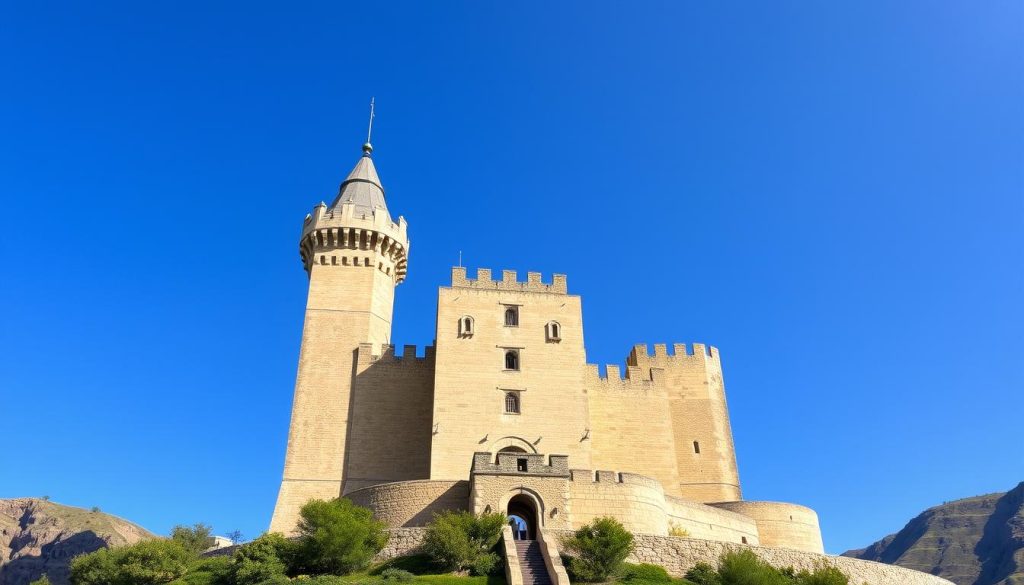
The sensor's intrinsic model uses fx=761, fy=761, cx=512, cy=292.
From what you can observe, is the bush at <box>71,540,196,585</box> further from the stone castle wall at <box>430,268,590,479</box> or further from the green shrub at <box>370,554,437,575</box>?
the stone castle wall at <box>430,268,590,479</box>

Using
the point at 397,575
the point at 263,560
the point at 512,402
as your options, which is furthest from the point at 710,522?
the point at 263,560

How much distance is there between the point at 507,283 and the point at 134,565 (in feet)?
65.5

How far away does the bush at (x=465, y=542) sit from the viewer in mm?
23312

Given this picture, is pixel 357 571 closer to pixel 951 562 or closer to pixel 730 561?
pixel 730 561

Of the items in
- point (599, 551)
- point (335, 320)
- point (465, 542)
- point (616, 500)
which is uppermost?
point (335, 320)

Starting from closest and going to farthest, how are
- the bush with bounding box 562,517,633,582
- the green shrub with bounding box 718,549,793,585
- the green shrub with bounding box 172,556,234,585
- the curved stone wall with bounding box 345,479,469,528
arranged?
the green shrub with bounding box 718,549,793,585
the bush with bounding box 562,517,633,582
the green shrub with bounding box 172,556,234,585
the curved stone wall with bounding box 345,479,469,528

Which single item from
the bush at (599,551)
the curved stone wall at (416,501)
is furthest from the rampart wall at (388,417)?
the bush at (599,551)

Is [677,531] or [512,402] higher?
[512,402]

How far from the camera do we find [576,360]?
3588 centimetres

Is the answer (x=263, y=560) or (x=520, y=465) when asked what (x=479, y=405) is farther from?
(x=263, y=560)

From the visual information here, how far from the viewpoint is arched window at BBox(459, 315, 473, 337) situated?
35.8 metres

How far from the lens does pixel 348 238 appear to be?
1564 inches

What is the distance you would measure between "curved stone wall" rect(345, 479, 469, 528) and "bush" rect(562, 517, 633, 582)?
608 centimetres

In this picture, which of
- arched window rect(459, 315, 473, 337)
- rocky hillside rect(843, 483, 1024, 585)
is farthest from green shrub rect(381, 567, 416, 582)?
rocky hillside rect(843, 483, 1024, 585)
